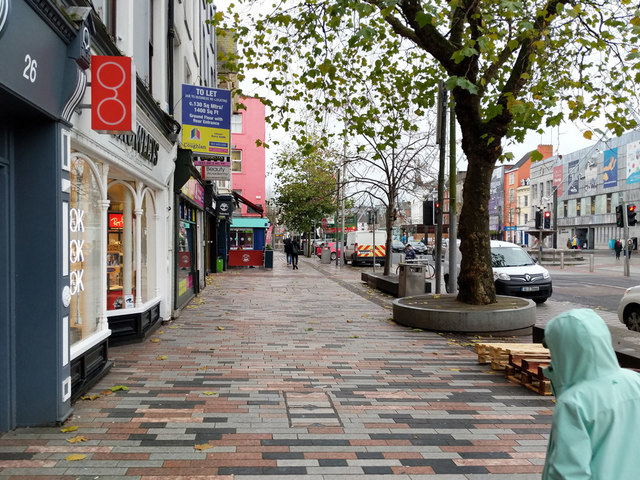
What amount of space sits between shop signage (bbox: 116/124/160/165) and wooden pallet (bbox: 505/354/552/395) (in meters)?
5.37

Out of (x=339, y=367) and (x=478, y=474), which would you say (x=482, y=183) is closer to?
(x=339, y=367)

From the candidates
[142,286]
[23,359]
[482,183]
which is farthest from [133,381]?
[482,183]

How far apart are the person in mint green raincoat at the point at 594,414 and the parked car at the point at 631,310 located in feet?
30.0

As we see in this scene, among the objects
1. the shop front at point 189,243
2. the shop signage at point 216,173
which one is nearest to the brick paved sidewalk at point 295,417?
the shop front at point 189,243

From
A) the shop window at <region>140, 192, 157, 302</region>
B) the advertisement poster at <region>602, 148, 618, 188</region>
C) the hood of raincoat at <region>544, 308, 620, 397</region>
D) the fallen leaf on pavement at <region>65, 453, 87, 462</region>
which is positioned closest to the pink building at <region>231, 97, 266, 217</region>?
the shop window at <region>140, 192, 157, 302</region>

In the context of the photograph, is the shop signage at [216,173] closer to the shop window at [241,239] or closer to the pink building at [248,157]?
the shop window at [241,239]

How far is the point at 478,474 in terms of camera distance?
3939 mm

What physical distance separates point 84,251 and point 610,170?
63.6 meters

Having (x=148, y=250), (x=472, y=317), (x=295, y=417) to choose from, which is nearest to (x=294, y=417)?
(x=295, y=417)

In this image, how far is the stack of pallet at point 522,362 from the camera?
6.13 m

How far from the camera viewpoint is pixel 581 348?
1.79 meters

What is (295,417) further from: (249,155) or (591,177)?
(591,177)

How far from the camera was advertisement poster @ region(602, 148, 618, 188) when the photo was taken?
194 feet

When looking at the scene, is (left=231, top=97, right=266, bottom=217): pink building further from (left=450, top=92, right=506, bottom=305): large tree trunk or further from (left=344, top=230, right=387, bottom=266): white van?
(left=450, top=92, right=506, bottom=305): large tree trunk
